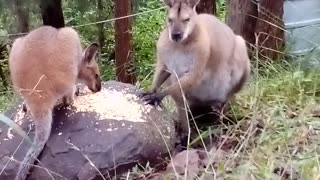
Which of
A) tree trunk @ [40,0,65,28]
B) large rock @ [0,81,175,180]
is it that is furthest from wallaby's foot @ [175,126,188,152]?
tree trunk @ [40,0,65,28]

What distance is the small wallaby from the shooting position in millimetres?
4156

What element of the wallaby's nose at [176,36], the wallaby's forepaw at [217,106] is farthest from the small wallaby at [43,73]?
the wallaby's forepaw at [217,106]

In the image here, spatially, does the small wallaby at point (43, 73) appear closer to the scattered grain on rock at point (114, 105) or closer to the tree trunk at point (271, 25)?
the scattered grain on rock at point (114, 105)

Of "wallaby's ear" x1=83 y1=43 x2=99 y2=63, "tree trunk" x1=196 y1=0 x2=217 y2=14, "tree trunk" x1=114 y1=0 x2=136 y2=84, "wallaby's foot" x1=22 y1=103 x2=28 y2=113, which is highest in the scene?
"wallaby's ear" x1=83 y1=43 x2=99 y2=63

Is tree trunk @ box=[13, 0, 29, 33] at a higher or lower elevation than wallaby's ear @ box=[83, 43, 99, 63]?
lower

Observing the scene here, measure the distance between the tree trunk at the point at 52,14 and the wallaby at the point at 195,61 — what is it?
11.0 feet

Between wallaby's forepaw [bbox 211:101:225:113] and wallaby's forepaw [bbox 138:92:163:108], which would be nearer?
wallaby's forepaw [bbox 138:92:163:108]

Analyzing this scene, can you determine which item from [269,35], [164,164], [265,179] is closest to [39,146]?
[164,164]

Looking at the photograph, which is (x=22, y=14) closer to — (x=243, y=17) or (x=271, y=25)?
(x=243, y=17)

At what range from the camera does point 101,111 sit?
441cm

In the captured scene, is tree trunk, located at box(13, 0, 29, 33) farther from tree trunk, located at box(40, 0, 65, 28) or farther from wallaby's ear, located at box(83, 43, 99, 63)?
wallaby's ear, located at box(83, 43, 99, 63)

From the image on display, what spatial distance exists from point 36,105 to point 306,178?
160cm

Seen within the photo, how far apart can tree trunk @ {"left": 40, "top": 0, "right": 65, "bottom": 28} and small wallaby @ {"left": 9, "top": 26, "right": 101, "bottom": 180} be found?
333 centimetres

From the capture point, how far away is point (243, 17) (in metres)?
6.85
